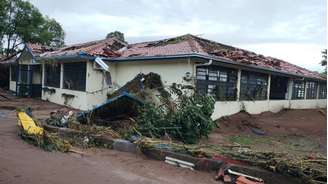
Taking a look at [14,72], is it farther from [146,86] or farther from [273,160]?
[273,160]

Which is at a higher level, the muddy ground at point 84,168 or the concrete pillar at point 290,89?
the concrete pillar at point 290,89

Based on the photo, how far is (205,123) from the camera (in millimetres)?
10180

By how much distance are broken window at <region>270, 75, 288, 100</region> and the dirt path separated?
13753 mm

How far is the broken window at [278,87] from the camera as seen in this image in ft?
64.8

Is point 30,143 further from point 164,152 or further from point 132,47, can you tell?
point 132,47

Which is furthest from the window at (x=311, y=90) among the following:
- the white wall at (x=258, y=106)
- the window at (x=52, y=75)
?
the window at (x=52, y=75)

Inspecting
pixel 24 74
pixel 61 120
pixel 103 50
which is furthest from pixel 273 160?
pixel 24 74

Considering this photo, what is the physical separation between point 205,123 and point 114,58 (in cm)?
731

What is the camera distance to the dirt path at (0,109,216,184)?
19.3 feet

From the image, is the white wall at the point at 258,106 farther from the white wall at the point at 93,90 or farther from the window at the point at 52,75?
the window at the point at 52,75

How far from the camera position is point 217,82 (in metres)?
14.5

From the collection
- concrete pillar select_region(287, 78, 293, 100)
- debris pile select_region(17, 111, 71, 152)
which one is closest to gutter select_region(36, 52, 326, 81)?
concrete pillar select_region(287, 78, 293, 100)

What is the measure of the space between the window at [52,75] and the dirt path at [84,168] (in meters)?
11.0

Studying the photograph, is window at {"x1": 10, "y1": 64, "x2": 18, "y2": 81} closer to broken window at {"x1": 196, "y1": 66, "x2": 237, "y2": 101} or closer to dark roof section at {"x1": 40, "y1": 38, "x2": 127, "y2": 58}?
dark roof section at {"x1": 40, "y1": 38, "x2": 127, "y2": 58}
